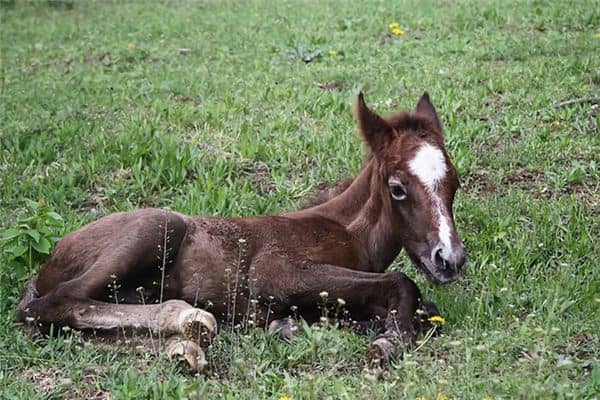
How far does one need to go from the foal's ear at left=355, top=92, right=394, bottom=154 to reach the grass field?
108 centimetres

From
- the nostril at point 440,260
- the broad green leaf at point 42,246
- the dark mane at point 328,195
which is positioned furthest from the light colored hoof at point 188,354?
the dark mane at point 328,195

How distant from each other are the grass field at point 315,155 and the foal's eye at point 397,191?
78 centimetres

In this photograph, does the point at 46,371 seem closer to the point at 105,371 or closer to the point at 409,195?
the point at 105,371

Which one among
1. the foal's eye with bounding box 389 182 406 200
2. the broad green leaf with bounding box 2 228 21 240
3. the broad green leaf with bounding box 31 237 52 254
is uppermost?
the foal's eye with bounding box 389 182 406 200

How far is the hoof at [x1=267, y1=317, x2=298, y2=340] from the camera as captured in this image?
18.6ft

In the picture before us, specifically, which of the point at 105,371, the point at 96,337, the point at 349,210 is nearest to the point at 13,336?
the point at 96,337

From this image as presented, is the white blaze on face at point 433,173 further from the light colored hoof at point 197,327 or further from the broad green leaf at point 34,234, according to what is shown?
the broad green leaf at point 34,234

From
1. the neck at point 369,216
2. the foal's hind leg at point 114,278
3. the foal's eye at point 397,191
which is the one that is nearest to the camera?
the foal's hind leg at point 114,278

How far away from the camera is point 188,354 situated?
5023 millimetres

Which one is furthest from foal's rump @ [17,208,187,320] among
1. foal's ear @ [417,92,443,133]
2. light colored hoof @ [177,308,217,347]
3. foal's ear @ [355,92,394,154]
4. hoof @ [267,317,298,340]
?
foal's ear @ [417,92,443,133]

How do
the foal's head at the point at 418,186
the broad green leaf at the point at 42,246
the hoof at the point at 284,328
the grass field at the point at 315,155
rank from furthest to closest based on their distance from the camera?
the broad green leaf at the point at 42,246, the hoof at the point at 284,328, the foal's head at the point at 418,186, the grass field at the point at 315,155

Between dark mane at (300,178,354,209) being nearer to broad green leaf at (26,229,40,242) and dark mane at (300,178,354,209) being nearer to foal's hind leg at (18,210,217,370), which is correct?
foal's hind leg at (18,210,217,370)

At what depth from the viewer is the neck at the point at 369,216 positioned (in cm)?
623

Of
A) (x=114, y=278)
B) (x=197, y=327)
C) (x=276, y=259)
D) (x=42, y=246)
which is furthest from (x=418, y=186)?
(x=42, y=246)
